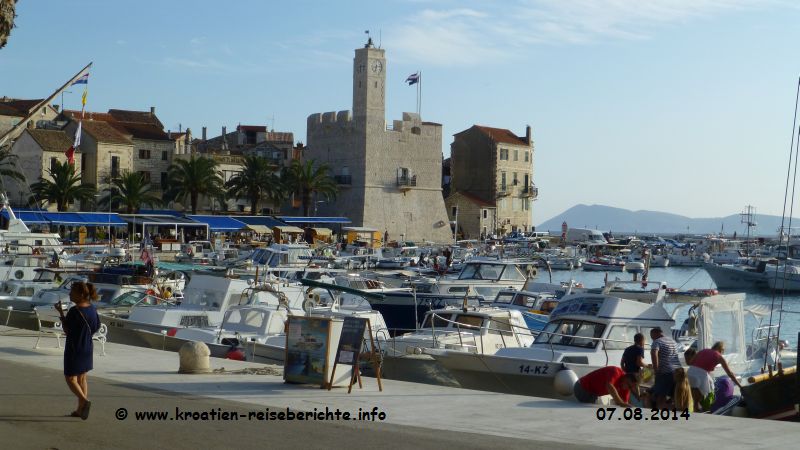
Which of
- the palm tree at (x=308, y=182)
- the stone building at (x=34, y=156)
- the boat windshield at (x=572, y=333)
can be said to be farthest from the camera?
the palm tree at (x=308, y=182)

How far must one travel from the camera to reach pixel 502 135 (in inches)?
4208

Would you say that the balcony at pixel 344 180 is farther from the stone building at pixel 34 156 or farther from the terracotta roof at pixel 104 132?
the stone building at pixel 34 156

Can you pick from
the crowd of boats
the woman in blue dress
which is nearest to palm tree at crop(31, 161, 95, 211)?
the crowd of boats

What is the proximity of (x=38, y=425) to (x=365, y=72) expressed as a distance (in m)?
76.5

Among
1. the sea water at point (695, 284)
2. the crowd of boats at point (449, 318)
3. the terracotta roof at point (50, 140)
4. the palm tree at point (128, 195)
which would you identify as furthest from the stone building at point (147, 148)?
the crowd of boats at point (449, 318)

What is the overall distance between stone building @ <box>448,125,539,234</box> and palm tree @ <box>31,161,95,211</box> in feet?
141

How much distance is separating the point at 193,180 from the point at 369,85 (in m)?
19.3

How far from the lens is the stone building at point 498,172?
340ft

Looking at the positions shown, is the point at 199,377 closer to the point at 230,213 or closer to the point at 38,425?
the point at 38,425

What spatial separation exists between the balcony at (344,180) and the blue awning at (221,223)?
47.5 ft

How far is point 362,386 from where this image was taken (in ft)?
43.8

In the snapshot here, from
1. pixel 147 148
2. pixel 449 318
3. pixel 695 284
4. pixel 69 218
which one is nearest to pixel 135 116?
pixel 147 148

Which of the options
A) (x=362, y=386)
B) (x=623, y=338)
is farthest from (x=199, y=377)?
(x=623, y=338)

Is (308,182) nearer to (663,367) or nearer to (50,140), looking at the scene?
(50,140)
